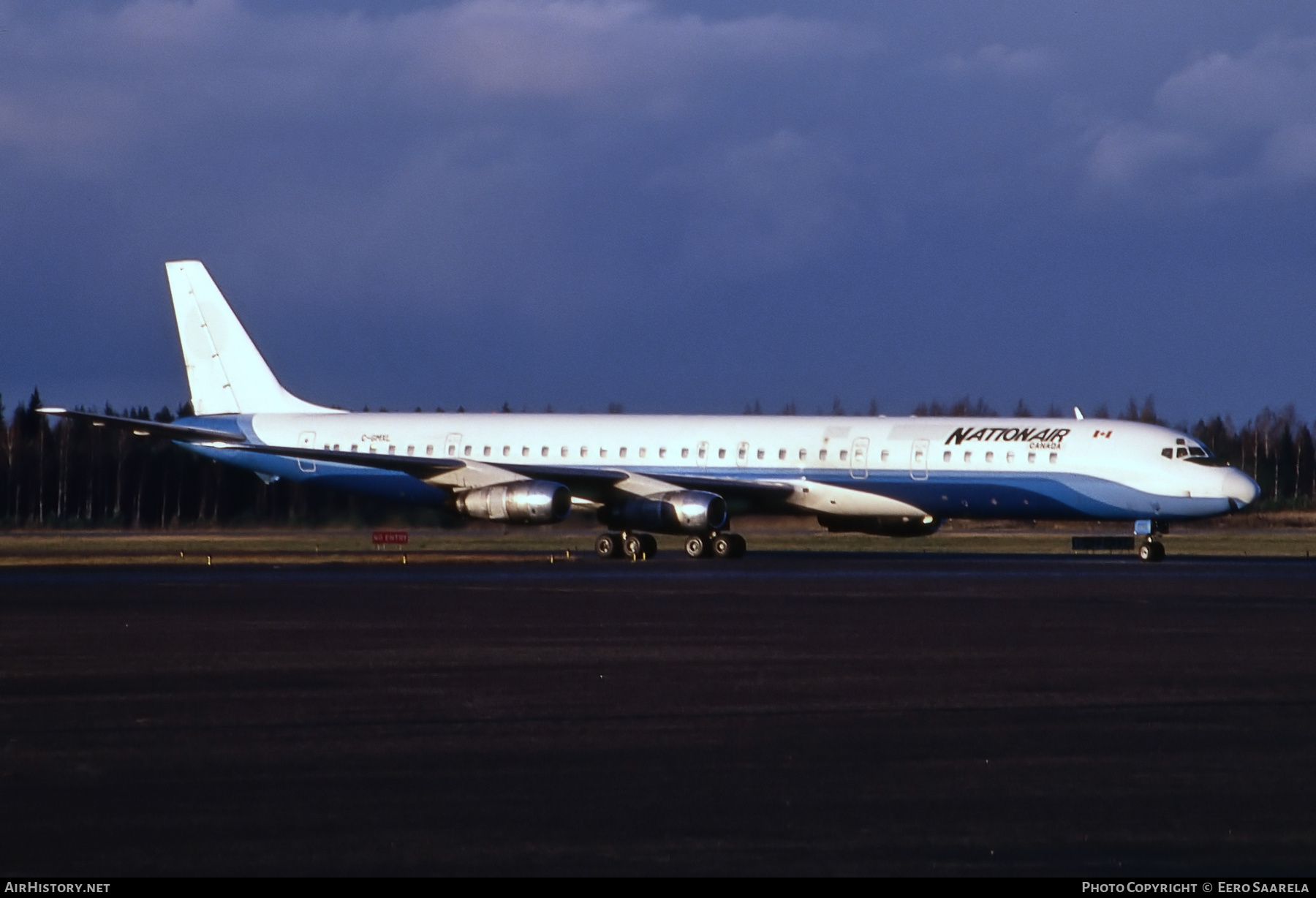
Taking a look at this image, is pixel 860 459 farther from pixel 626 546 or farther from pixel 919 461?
pixel 626 546

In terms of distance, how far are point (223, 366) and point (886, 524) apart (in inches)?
757

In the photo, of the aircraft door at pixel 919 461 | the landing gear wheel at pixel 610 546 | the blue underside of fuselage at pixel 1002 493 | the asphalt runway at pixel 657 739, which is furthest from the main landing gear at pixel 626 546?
the asphalt runway at pixel 657 739

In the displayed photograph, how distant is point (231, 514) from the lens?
60.3 m

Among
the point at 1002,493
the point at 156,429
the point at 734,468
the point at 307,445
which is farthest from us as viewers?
the point at 307,445

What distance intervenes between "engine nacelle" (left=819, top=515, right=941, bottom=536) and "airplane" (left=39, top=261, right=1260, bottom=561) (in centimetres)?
5

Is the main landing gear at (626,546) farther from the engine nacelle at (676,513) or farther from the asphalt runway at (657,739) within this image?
the asphalt runway at (657,739)

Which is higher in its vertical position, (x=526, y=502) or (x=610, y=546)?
(x=526, y=502)

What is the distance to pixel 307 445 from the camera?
4681cm

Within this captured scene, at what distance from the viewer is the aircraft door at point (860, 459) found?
133 feet

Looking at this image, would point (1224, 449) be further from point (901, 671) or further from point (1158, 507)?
point (901, 671)

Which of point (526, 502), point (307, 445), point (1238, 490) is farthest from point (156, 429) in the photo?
point (1238, 490)

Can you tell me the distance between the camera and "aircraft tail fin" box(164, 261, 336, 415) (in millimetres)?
49000

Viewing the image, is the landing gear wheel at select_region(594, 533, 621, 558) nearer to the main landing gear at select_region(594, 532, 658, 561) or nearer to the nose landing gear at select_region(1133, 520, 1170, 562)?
the main landing gear at select_region(594, 532, 658, 561)

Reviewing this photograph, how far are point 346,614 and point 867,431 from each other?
20.5 meters
